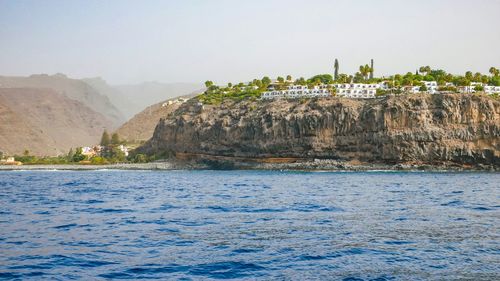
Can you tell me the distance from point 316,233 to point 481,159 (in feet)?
360

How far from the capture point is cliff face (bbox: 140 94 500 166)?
128m

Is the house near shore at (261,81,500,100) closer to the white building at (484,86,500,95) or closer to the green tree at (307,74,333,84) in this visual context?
the white building at (484,86,500,95)

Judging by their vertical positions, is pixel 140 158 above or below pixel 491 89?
below

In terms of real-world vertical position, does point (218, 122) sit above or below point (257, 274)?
above

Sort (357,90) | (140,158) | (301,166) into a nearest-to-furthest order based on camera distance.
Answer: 1. (301,166)
2. (357,90)
3. (140,158)

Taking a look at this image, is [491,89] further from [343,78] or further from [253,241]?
[253,241]

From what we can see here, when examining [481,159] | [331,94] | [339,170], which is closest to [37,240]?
[339,170]

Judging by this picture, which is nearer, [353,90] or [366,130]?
[366,130]

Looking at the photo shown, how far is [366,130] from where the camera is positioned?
13662 centimetres

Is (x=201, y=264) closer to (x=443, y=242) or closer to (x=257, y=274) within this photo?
(x=257, y=274)

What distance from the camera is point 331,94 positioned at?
15550 centimetres

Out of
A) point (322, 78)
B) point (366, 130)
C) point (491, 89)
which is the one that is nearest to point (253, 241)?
point (366, 130)

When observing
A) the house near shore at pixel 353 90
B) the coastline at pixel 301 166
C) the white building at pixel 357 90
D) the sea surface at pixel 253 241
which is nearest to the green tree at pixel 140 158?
the coastline at pixel 301 166

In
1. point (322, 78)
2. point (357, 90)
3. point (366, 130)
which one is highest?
point (322, 78)
